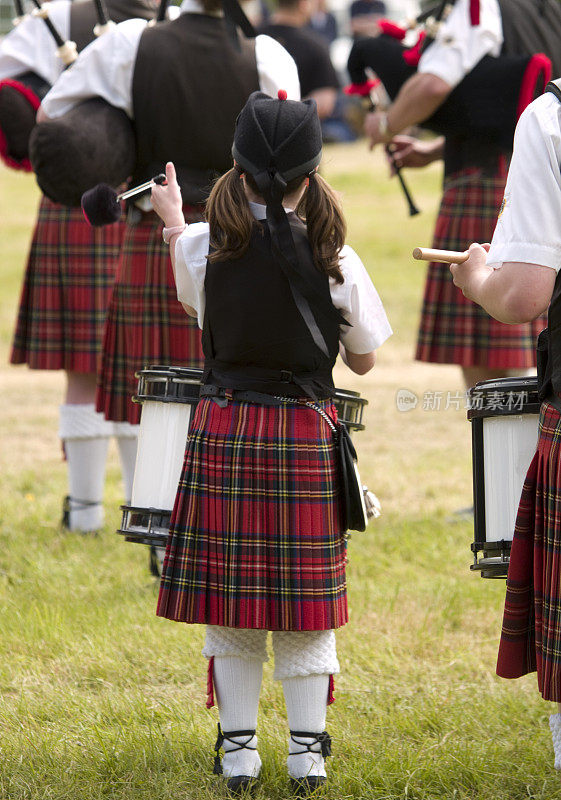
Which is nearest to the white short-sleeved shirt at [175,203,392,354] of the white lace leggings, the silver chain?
the silver chain

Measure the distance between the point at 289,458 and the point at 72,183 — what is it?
1306 millimetres

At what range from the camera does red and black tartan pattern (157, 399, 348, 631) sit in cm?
218

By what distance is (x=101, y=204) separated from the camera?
2361mm

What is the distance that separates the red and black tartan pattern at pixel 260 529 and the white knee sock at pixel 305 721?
0.46 feet

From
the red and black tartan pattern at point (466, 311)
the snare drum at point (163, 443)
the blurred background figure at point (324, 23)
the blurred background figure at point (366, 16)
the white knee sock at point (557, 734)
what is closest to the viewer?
the white knee sock at point (557, 734)

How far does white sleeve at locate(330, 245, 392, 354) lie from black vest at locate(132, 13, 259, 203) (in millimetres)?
997

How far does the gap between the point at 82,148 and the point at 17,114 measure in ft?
2.62

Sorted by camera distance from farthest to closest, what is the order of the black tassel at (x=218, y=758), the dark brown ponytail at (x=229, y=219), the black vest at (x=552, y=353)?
the black tassel at (x=218, y=758) < the dark brown ponytail at (x=229, y=219) < the black vest at (x=552, y=353)

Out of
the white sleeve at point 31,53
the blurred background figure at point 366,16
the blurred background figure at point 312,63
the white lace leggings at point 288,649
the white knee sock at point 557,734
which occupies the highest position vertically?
the blurred background figure at point 366,16

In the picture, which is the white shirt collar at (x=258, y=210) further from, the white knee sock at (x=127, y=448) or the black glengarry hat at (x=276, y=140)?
the white knee sock at (x=127, y=448)

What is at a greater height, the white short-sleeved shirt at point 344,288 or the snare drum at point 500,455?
the white short-sleeved shirt at point 344,288

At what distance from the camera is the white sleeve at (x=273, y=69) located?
3.23 m

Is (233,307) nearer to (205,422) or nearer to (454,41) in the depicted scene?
(205,422)

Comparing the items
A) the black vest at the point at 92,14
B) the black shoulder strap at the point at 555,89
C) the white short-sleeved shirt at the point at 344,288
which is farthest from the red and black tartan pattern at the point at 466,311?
the black shoulder strap at the point at 555,89
